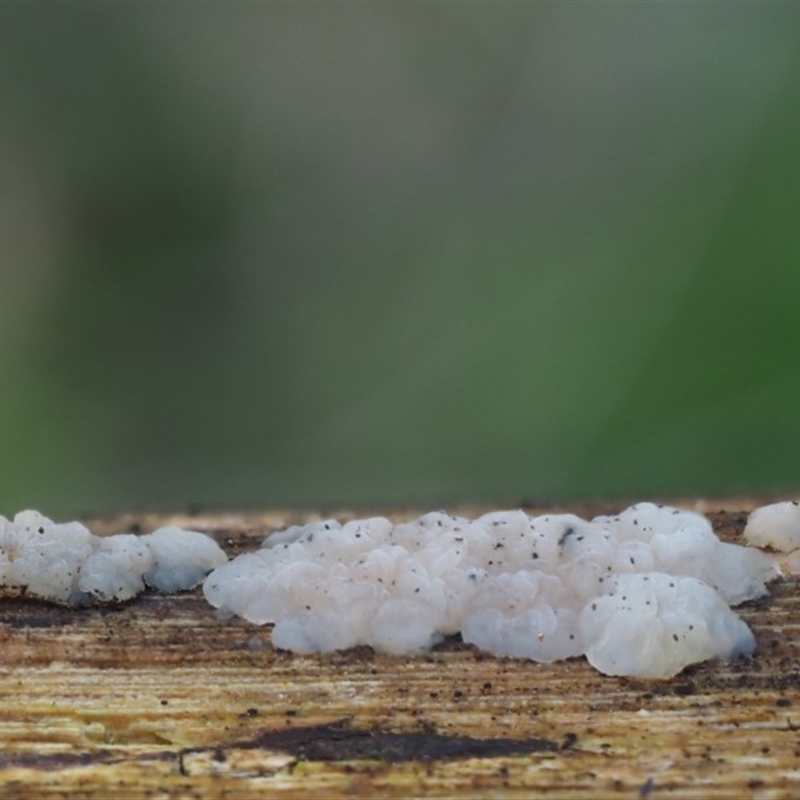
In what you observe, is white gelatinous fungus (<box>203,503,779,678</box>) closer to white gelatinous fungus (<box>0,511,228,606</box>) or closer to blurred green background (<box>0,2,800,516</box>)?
white gelatinous fungus (<box>0,511,228,606</box>)

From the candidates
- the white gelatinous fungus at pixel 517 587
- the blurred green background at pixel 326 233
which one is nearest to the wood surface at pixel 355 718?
the white gelatinous fungus at pixel 517 587

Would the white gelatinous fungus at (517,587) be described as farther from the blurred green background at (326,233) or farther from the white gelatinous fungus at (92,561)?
the blurred green background at (326,233)

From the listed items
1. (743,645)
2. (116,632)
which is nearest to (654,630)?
(743,645)

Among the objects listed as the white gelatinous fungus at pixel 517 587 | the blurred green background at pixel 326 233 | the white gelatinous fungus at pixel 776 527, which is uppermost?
the blurred green background at pixel 326 233

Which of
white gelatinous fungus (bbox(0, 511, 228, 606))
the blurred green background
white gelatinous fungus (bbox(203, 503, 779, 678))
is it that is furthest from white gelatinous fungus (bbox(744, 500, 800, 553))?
the blurred green background

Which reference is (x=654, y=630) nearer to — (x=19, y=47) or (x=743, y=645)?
(x=743, y=645)

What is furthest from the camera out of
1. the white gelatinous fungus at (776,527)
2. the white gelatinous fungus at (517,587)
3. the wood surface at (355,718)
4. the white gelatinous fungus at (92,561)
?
the white gelatinous fungus at (776,527)
